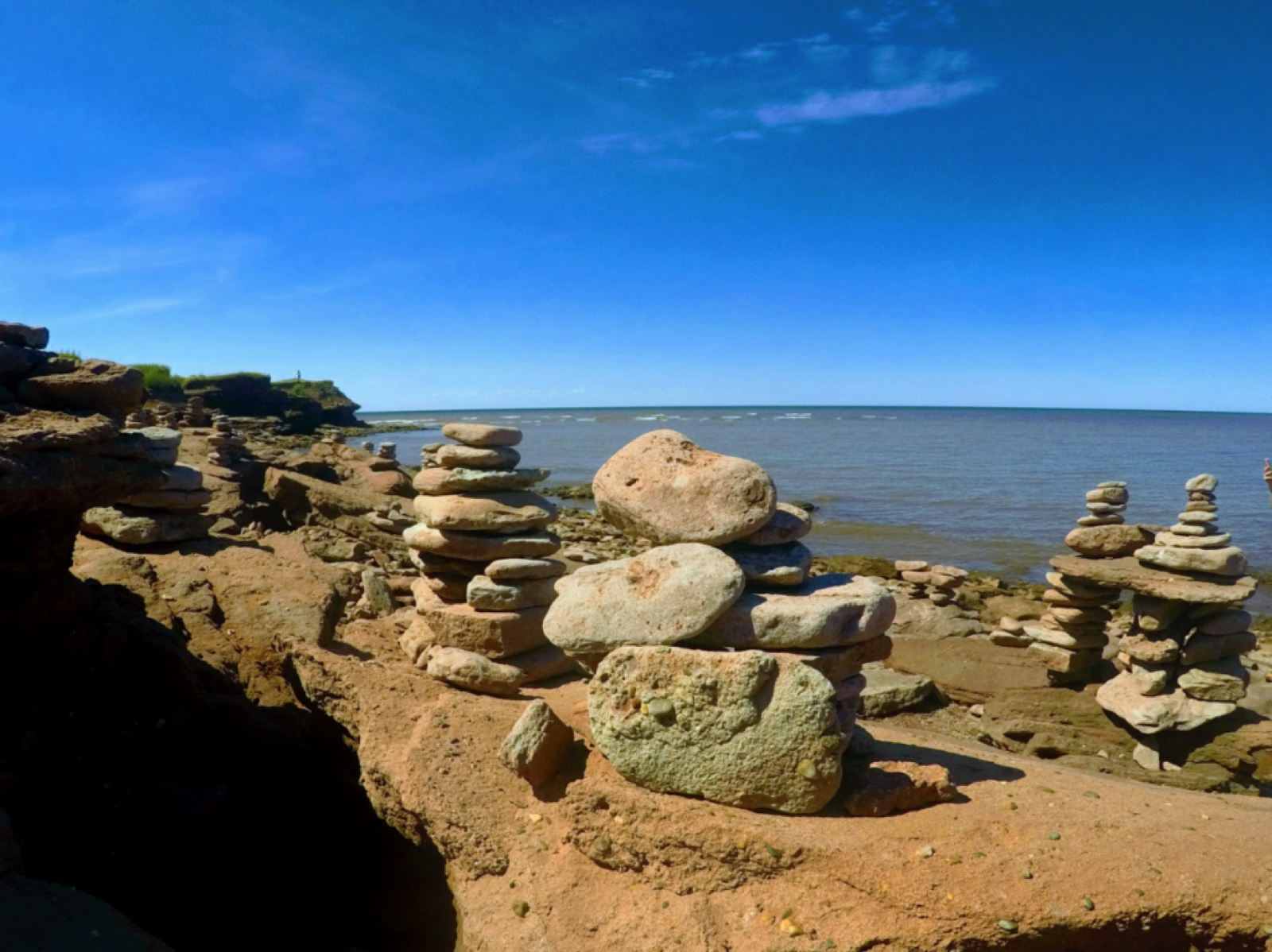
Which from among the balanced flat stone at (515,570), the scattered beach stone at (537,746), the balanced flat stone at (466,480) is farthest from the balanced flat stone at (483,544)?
A: the scattered beach stone at (537,746)

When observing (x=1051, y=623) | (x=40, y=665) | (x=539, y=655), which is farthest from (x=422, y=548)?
(x=1051, y=623)

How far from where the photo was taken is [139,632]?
22.6 ft

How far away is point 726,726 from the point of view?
471 cm

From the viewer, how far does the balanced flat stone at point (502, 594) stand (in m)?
7.23

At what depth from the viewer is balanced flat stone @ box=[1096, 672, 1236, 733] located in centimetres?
857

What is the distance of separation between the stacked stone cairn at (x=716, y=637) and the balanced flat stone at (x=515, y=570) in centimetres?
148

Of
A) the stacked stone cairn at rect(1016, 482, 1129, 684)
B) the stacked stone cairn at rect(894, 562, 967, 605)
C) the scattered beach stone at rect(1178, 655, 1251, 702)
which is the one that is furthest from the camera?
the stacked stone cairn at rect(894, 562, 967, 605)

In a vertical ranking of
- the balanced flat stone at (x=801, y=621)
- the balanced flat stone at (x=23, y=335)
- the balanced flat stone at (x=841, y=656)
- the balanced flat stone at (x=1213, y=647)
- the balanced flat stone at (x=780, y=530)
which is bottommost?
the balanced flat stone at (x=1213, y=647)

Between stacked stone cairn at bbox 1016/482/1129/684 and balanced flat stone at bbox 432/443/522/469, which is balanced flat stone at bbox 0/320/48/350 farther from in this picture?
stacked stone cairn at bbox 1016/482/1129/684

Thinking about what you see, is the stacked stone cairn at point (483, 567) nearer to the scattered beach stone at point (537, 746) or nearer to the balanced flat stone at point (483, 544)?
the balanced flat stone at point (483, 544)

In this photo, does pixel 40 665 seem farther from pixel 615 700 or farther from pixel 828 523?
pixel 828 523

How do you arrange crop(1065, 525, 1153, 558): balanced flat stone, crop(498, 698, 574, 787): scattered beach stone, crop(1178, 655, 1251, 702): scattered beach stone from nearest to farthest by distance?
crop(498, 698, 574, 787): scattered beach stone, crop(1178, 655, 1251, 702): scattered beach stone, crop(1065, 525, 1153, 558): balanced flat stone

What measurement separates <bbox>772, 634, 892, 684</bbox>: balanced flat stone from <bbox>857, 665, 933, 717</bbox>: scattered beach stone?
13.8 ft

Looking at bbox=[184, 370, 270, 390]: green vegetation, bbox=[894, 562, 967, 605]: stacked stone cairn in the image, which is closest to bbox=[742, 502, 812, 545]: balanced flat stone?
bbox=[894, 562, 967, 605]: stacked stone cairn
